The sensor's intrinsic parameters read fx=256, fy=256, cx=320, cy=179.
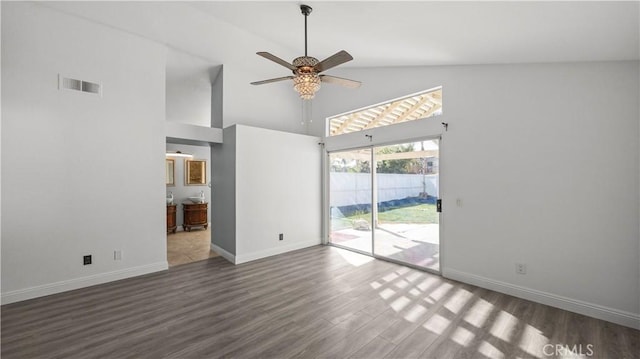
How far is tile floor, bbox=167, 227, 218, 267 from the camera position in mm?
4668

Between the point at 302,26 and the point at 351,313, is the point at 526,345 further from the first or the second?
the point at 302,26

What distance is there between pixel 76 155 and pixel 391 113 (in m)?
4.64

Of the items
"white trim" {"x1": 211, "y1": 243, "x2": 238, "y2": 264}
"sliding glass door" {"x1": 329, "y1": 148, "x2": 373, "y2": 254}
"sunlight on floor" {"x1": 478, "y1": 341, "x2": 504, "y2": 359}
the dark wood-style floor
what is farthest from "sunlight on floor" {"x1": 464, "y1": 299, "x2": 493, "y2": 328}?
"white trim" {"x1": 211, "y1": 243, "x2": 238, "y2": 264}

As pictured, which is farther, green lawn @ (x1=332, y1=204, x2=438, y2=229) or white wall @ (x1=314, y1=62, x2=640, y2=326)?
green lawn @ (x1=332, y1=204, x2=438, y2=229)

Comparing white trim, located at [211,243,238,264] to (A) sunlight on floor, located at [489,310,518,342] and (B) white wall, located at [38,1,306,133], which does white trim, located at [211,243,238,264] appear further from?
(A) sunlight on floor, located at [489,310,518,342]

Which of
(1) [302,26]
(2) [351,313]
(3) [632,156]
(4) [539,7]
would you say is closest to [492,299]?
(2) [351,313]

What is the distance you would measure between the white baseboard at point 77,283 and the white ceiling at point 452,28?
371 centimetres

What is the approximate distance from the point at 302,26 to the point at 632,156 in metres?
3.74

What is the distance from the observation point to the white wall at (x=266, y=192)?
4.43 meters

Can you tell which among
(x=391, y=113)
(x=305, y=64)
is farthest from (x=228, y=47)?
(x=391, y=113)

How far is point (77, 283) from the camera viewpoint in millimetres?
3326

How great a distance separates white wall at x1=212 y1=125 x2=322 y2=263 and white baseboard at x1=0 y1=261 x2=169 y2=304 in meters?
1.20

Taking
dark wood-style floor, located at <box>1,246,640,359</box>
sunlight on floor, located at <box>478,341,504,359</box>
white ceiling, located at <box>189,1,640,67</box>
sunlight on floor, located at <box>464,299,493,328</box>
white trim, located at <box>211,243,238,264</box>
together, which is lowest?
dark wood-style floor, located at <box>1,246,640,359</box>

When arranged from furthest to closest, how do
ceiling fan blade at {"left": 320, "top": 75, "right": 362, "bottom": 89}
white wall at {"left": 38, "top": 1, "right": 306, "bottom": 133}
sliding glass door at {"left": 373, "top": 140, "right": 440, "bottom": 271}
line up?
sliding glass door at {"left": 373, "top": 140, "right": 440, "bottom": 271}
white wall at {"left": 38, "top": 1, "right": 306, "bottom": 133}
ceiling fan blade at {"left": 320, "top": 75, "right": 362, "bottom": 89}
